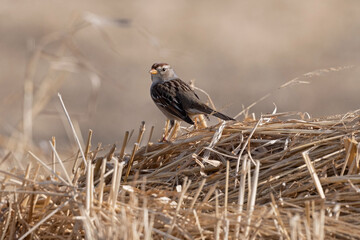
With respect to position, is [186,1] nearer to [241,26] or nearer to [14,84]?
[241,26]

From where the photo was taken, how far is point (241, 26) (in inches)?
597

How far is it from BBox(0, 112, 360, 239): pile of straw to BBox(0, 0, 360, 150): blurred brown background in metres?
5.61

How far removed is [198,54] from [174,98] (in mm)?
7584

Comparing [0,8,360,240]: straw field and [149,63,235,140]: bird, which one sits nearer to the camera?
[0,8,360,240]: straw field

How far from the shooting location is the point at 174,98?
21.3 ft

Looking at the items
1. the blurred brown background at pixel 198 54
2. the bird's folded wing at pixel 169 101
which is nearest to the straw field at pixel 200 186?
the bird's folded wing at pixel 169 101

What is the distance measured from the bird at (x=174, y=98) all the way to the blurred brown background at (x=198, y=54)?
328 centimetres

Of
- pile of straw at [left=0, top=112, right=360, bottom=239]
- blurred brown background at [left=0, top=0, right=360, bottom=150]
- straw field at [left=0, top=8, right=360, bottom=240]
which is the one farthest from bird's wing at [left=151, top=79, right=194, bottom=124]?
blurred brown background at [left=0, top=0, right=360, bottom=150]

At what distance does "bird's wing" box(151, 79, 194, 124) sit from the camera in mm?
6277

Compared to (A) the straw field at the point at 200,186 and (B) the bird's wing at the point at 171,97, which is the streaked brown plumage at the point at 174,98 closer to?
(B) the bird's wing at the point at 171,97

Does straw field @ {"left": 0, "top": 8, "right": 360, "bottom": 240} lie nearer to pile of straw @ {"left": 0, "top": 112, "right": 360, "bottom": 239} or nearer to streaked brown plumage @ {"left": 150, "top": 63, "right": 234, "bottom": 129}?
pile of straw @ {"left": 0, "top": 112, "right": 360, "bottom": 239}

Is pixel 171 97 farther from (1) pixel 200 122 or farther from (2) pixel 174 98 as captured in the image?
(1) pixel 200 122

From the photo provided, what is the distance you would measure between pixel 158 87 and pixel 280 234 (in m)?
3.55

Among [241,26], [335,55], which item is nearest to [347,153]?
[335,55]
